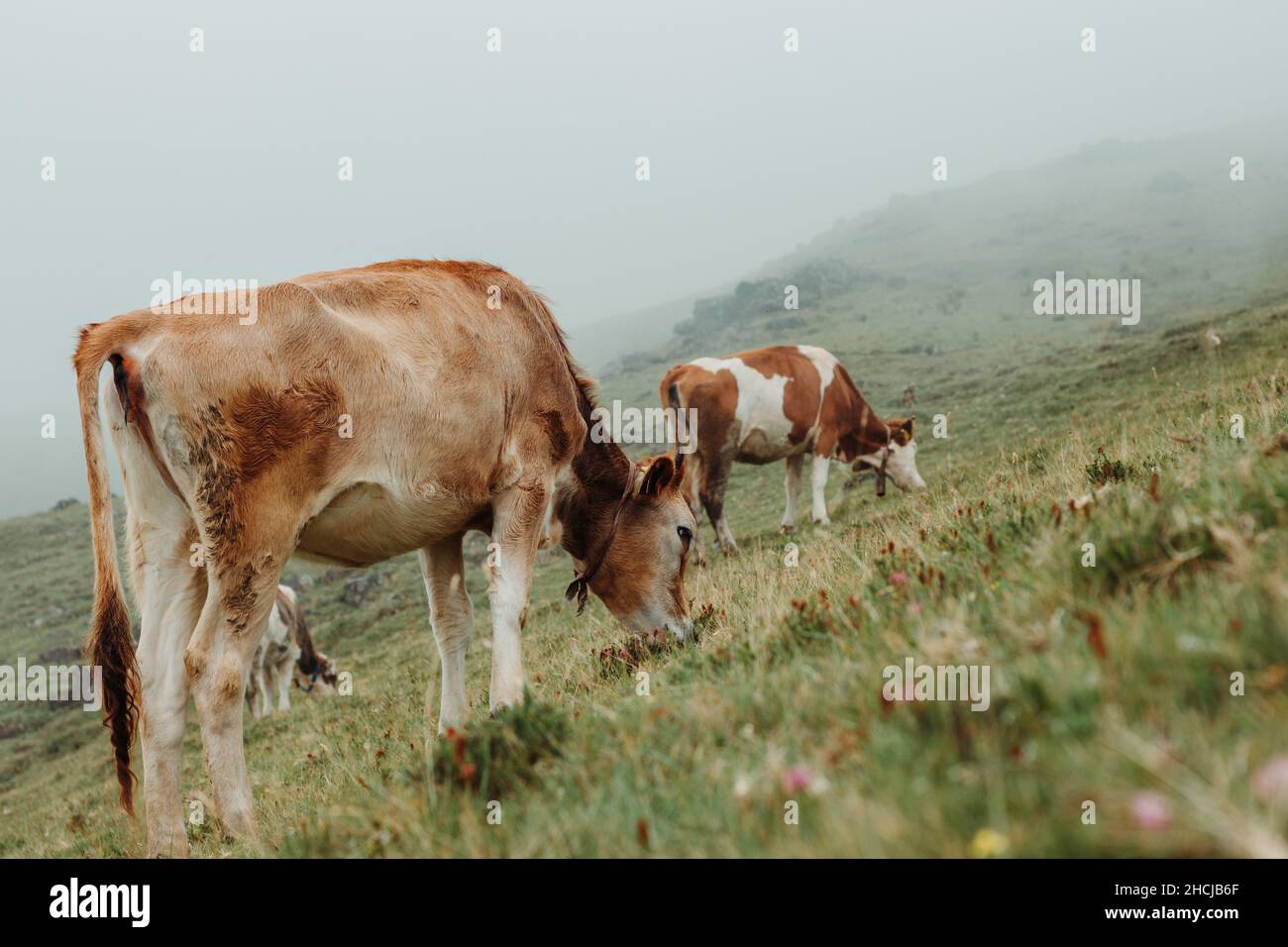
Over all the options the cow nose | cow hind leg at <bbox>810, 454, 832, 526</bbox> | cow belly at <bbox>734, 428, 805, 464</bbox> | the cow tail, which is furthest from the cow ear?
cow hind leg at <bbox>810, 454, 832, 526</bbox>

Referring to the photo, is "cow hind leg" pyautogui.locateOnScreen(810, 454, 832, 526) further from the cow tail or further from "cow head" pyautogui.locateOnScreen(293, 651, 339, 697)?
the cow tail

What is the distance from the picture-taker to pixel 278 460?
16.4 ft

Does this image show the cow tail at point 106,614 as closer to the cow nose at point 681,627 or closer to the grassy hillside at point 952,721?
the grassy hillside at point 952,721

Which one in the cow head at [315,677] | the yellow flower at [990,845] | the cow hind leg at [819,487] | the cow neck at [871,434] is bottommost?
the cow head at [315,677]

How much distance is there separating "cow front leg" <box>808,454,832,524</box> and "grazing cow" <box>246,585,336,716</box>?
10.9 metres

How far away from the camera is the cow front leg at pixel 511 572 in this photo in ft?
19.9

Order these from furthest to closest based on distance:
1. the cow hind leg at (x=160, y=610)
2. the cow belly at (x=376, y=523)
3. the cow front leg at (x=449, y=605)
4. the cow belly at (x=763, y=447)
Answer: the cow belly at (x=763, y=447) < the cow front leg at (x=449, y=605) < the cow belly at (x=376, y=523) < the cow hind leg at (x=160, y=610)

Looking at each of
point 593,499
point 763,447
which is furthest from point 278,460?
point 763,447

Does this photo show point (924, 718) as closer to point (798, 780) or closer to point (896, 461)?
point (798, 780)

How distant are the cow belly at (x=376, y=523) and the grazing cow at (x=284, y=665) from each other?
12.8 metres

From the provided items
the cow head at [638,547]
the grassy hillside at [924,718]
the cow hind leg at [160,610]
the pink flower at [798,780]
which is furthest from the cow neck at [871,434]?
the pink flower at [798,780]

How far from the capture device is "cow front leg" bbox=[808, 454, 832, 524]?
55.4 feet

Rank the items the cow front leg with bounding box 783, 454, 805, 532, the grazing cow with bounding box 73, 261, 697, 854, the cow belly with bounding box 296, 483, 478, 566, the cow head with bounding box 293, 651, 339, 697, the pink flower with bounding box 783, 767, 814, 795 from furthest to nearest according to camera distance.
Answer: the cow head with bounding box 293, 651, 339, 697 < the cow front leg with bounding box 783, 454, 805, 532 < the cow belly with bounding box 296, 483, 478, 566 < the grazing cow with bounding box 73, 261, 697, 854 < the pink flower with bounding box 783, 767, 814, 795
